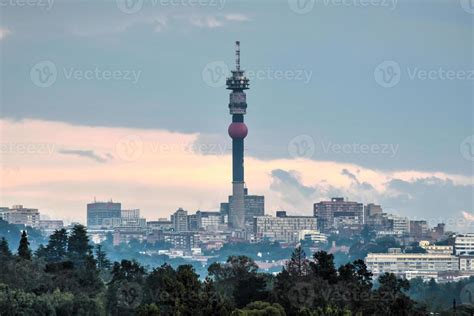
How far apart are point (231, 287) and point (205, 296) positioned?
5341 centimetres

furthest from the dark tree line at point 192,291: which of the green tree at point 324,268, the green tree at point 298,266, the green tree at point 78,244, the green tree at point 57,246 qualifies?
the green tree at point 57,246

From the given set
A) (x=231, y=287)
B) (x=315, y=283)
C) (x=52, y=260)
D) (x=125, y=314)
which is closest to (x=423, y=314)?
(x=315, y=283)

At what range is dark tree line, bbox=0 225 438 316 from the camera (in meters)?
105

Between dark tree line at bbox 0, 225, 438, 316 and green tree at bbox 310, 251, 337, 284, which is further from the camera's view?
green tree at bbox 310, 251, 337, 284

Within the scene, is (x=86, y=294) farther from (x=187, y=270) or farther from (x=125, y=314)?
(x=187, y=270)

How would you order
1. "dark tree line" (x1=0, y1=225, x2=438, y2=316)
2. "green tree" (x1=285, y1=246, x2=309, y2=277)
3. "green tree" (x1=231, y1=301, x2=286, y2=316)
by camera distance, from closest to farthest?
"dark tree line" (x1=0, y1=225, x2=438, y2=316), "green tree" (x1=231, y1=301, x2=286, y2=316), "green tree" (x1=285, y1=246, x2=309, y2=277)

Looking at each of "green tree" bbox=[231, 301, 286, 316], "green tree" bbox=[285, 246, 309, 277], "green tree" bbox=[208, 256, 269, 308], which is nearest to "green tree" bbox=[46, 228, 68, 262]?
"green tree" bbox=[208, 256, 269, 308]

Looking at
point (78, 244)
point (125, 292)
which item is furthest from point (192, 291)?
point (78, 244)

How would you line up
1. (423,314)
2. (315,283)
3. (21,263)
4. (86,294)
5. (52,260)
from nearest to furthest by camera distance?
(423,314) < (315,283) < (86,294) < (21,263) < (52,260)

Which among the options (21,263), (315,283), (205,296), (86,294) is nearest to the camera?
(205,296)

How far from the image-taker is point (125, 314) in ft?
440

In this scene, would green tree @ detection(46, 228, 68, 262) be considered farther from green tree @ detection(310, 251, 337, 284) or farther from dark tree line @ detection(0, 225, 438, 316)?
green tree @ detection(310, 251, 337, 284)

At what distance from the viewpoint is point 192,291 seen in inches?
4087

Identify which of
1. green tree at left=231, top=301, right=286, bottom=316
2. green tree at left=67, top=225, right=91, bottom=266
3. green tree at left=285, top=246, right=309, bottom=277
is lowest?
green tree at left=231, top=301, right=286, bottom=316
